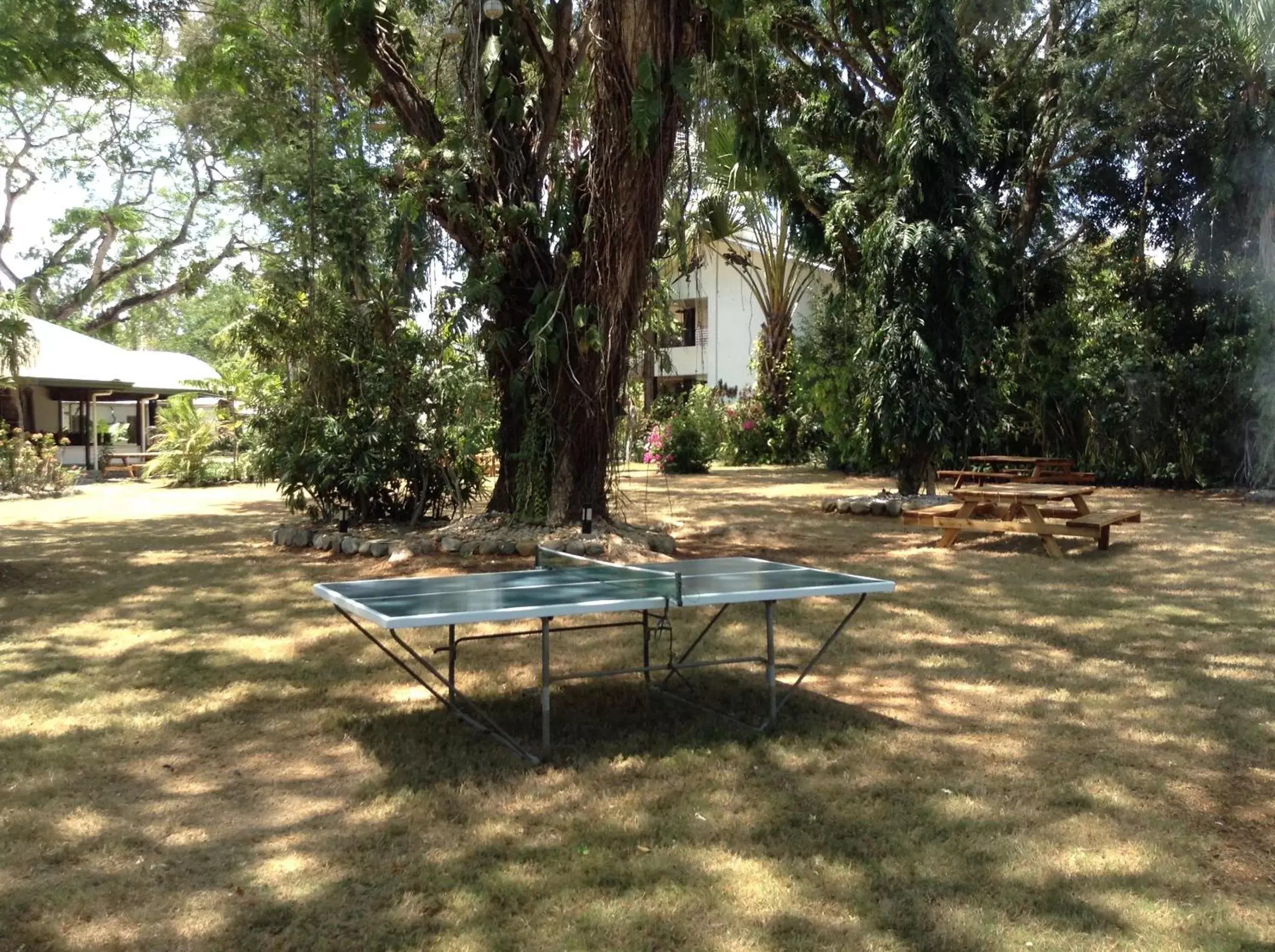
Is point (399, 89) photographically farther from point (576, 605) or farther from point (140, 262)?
point (140, 262)

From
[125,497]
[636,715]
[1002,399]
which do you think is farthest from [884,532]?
[125,497]

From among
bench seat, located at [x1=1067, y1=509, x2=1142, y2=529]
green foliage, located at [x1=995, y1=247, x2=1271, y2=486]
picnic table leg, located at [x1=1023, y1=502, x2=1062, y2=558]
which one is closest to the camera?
picnic table leg, located at [x1=1023, y1=502, x2=1062, y2=558]

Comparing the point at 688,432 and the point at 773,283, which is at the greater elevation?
the point at 773,283

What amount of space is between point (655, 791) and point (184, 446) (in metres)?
21.2

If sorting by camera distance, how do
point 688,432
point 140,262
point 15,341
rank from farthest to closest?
1. point 140,262
2. point 688,432
3. point 15,341

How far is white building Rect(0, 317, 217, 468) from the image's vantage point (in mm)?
24078

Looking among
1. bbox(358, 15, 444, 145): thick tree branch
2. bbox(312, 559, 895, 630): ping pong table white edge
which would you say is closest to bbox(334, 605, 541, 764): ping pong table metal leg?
bbox(312, 559, 895, 630): ping pong table white edge

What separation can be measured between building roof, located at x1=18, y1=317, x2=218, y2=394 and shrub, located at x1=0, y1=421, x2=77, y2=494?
197cm

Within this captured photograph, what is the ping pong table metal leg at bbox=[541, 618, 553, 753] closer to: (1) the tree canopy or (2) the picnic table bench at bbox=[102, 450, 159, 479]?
(1) the tree canopy

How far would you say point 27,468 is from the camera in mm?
20281

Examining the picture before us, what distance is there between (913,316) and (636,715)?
32.6 feet

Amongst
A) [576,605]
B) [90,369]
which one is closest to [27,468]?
[90,369]

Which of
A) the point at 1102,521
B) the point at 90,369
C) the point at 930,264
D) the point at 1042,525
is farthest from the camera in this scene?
the point at 90,369

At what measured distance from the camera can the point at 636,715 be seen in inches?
213
